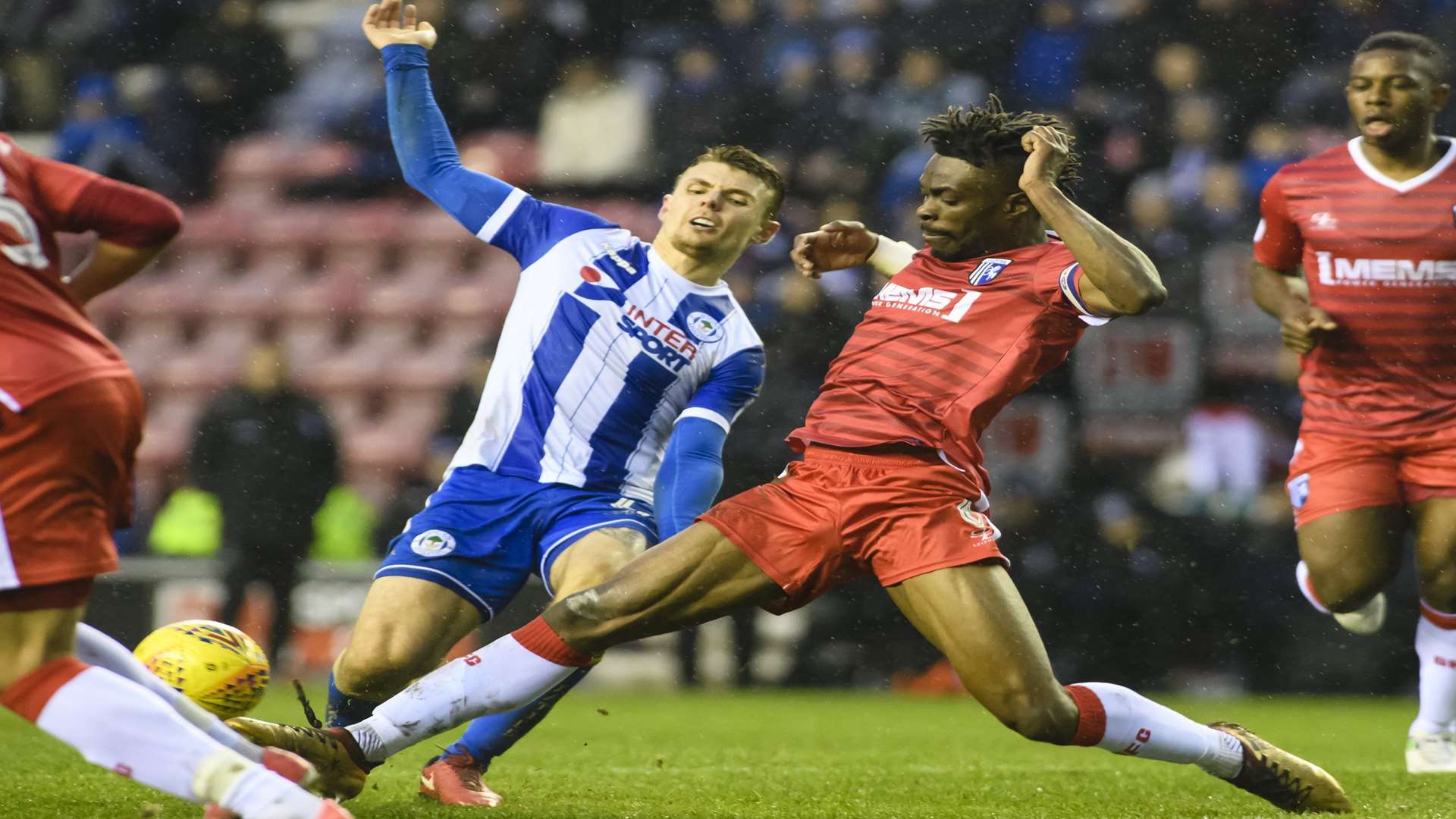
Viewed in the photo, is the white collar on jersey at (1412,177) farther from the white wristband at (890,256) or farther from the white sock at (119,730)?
the white sock at (119,730)

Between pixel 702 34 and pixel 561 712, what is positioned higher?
pixel 702 34

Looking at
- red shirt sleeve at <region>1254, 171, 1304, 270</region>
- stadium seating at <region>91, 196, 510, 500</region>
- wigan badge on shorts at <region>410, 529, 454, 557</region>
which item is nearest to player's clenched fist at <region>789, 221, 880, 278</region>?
wigan badge on shorts at <region>410, 529, 454, 557</region>

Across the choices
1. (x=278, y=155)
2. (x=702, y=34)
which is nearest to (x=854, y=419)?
(x=702, y=34)

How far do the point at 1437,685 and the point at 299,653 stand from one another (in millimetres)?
7699

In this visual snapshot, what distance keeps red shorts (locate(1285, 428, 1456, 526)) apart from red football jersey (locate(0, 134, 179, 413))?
430 cm

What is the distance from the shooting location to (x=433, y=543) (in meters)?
5.32

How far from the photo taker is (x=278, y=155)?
636 inches

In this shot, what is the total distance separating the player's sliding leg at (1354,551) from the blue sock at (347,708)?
133 inches

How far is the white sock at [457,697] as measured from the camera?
15.2ft

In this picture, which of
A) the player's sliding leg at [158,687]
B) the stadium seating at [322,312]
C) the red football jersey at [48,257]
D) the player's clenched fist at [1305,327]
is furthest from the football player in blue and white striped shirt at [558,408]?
the stadium seating at [322,312]

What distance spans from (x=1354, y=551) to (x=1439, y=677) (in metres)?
0.63

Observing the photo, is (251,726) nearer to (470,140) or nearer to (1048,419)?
(1048,419)

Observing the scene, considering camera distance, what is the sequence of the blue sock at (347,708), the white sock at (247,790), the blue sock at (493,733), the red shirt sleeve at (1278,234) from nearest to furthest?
1. the white sock at (247,790)
2. the blue sock at (347,708)
3. the blue sock at (493,733)
4. the red shirt sleeve at (1278,234)

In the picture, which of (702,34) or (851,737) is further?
(702,34)
